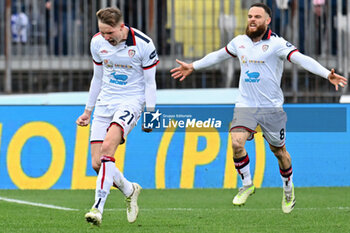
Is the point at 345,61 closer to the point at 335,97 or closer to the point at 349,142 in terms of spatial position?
the point at 335,97

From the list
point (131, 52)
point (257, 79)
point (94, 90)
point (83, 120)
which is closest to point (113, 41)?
point (131, 52)

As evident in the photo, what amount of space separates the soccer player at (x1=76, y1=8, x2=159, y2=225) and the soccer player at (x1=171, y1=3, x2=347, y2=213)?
79cm

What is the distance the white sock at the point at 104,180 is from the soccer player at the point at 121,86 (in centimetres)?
9

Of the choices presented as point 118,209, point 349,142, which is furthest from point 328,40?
point 118,209

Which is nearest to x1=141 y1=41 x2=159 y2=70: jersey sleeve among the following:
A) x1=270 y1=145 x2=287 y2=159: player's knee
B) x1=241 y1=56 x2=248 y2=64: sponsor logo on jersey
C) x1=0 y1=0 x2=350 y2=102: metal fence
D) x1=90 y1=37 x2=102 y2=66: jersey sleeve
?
x1=90 y1=37 x2=102 y2=66: jersey sleeve

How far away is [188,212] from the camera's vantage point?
31.4 ft

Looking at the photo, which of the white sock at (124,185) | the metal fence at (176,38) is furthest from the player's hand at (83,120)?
the metal fence at (176,38)

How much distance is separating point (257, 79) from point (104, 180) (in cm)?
211

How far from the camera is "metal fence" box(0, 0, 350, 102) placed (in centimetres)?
1476

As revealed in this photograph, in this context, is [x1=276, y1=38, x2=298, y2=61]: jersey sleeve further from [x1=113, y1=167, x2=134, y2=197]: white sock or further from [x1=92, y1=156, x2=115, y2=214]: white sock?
[x1=92, y1=156, x2=115, y2=214]: white sock

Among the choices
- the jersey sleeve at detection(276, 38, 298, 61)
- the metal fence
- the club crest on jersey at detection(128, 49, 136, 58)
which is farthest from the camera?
the metal fence

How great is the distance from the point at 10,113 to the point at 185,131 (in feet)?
7.63

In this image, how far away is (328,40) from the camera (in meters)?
15.0

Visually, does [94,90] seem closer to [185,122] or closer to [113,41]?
[113,41]
